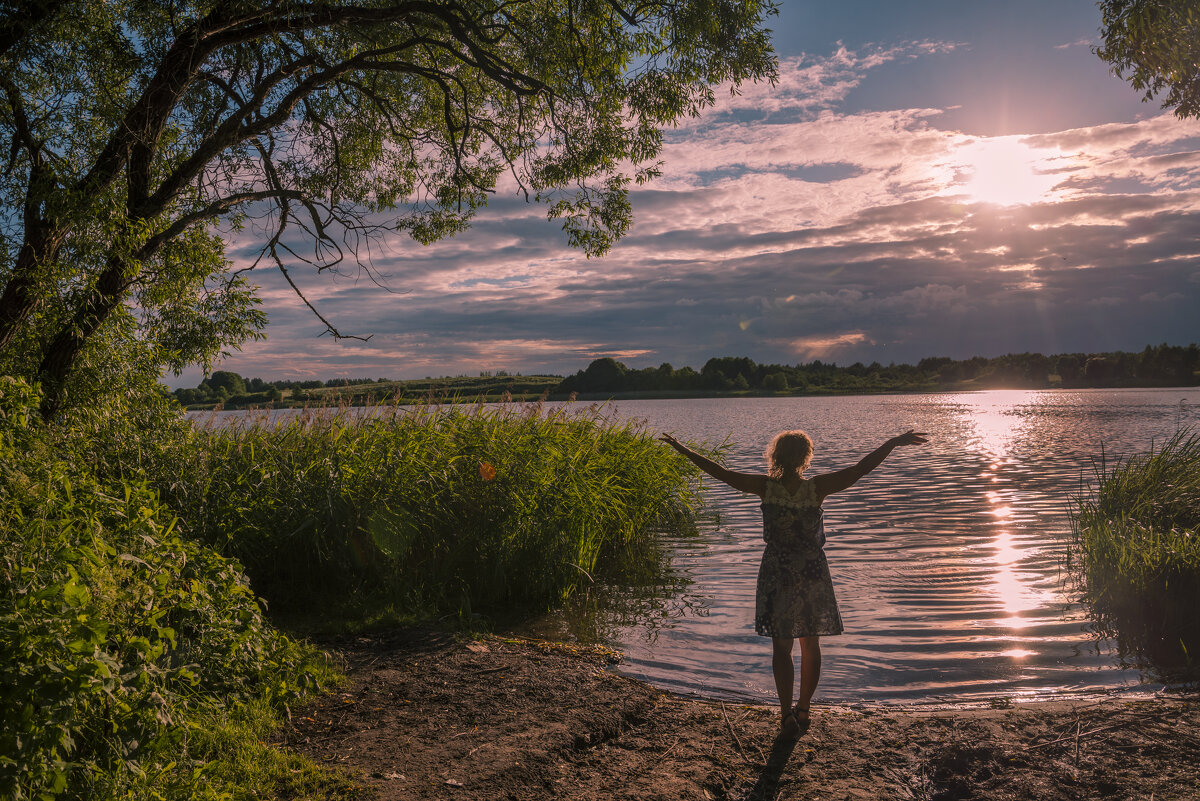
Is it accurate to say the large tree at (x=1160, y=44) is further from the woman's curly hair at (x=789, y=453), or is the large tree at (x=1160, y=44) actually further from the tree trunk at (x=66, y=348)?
the tree trunk at (x=66, y=348)

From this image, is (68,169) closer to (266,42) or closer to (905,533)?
(266,42)

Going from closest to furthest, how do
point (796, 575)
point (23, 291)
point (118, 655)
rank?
point (118, 655) → point (796, 575) → point (23, 291)

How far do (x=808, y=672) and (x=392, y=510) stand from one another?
5.37 m

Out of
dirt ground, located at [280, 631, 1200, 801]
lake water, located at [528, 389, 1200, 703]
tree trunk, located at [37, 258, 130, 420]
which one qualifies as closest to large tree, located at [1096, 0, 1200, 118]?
lake water, located at [528, 389, 1200, 703]

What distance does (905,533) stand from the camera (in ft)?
49.3

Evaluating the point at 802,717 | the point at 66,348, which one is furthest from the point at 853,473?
the point at 66,348

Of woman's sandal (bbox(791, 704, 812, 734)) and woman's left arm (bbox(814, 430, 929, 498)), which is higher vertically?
woman's left arm (bbox(814, 430, 929, 498))

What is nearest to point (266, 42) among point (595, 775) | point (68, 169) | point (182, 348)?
point (68, 169)

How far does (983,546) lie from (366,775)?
12383 millimetres

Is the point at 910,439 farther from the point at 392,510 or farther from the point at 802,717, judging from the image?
the point at 392,510

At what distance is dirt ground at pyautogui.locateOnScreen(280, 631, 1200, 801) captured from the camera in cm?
458

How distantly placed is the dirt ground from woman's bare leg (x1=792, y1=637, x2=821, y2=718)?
0.63 ft

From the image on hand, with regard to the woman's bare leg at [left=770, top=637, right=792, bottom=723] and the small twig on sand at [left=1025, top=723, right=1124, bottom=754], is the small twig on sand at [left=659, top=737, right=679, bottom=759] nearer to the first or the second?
the woman's bare leg at [left=770, top=637, right=792, bottom=723]

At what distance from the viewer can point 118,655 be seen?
3807 millimetres
